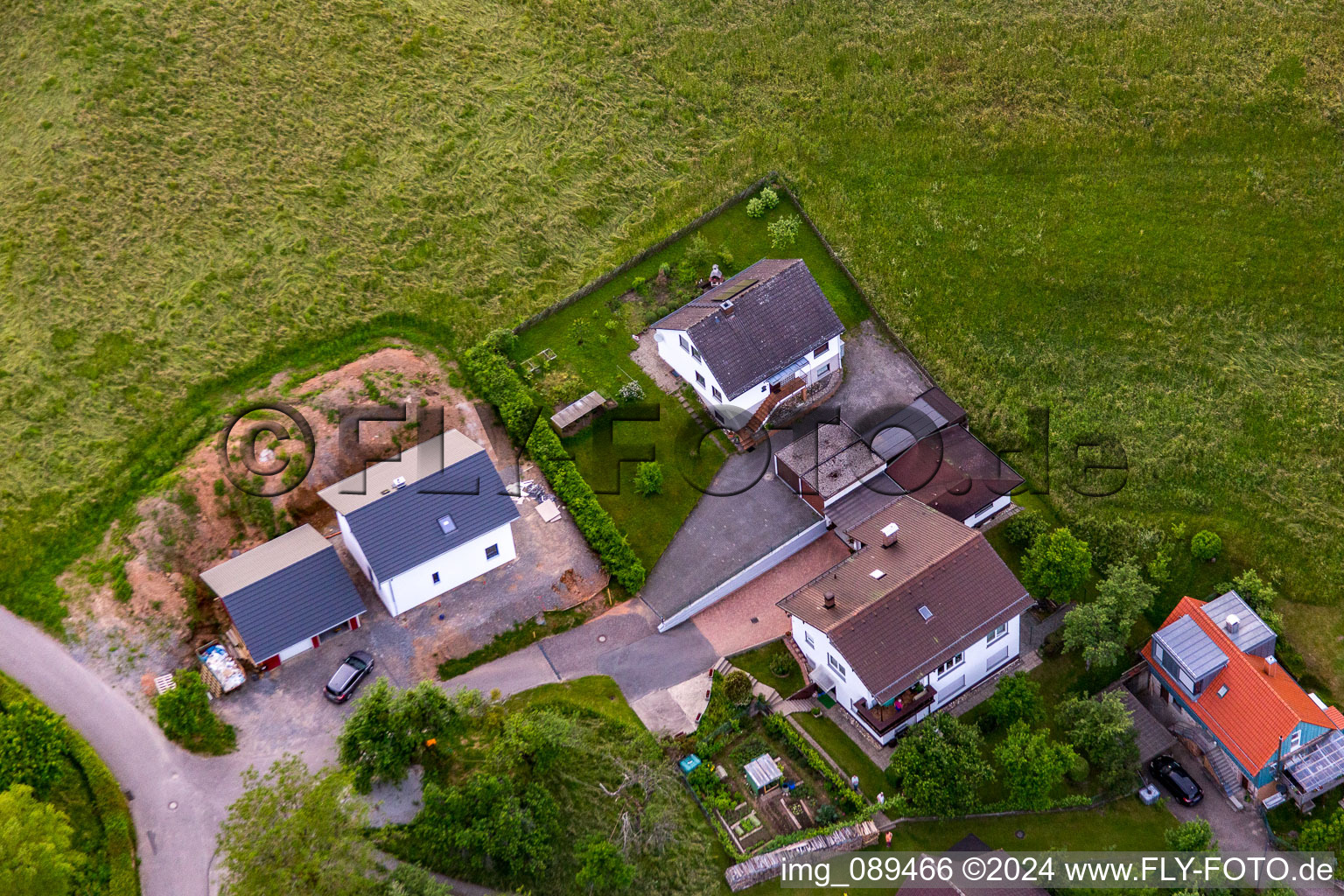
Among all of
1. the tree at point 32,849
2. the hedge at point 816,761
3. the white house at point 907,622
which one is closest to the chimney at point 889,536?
the white house at point 907,622

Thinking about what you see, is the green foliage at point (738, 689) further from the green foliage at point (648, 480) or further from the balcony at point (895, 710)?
the green foliage at point (648, 480)

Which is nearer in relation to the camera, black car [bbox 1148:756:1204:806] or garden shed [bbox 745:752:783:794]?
garden shed [bbox 745:752:783:794]

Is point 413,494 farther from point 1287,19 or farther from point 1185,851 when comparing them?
point 1287,19

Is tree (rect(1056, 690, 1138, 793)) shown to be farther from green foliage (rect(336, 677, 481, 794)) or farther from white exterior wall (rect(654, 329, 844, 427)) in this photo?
green foliage (rect(336, 677, 481, 794))

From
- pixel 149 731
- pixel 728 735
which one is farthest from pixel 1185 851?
pixel 149 731

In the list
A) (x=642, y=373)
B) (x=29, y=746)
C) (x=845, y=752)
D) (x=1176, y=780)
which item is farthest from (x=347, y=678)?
(x=1176, y=780)

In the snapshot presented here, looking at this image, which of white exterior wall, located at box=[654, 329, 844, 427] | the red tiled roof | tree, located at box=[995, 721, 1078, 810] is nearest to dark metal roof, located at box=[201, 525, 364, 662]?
white exterior wall, located at box=[654, 329, 844, 427]
